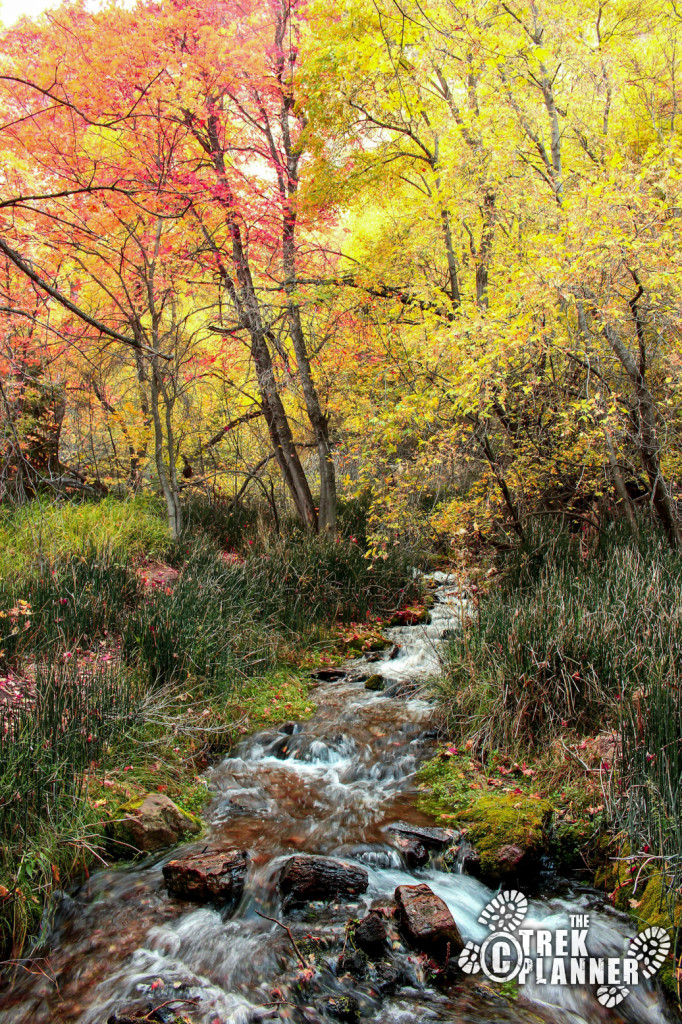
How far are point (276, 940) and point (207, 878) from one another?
45 cm

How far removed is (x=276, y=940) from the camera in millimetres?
2670

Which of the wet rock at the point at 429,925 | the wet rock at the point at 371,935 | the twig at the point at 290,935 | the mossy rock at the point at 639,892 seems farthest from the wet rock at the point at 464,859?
the twig at the point at 290,935

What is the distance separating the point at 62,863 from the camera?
2.93m

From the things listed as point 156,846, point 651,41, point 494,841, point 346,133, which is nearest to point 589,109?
point 651,41

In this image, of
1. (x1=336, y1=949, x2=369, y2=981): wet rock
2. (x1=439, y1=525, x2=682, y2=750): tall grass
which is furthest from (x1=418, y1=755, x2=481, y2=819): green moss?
(x1=336, y1=949, x2=369, y2=981): wet rock

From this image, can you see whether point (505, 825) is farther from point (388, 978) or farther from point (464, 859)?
point (388, 978)

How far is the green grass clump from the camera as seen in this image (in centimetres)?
598

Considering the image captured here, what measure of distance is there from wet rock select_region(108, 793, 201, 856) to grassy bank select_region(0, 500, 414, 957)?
80 millimetres

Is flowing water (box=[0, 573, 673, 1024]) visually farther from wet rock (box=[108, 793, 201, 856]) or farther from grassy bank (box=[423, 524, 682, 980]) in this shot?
grassy bank (box=[423, 524, 682, 980])

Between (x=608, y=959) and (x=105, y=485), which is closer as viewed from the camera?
(x=608, y=959)

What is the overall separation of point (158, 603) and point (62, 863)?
7.13ft

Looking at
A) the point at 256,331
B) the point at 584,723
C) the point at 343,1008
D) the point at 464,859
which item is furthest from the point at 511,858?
the point at 256,331

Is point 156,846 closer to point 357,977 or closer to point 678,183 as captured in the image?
point 357,977

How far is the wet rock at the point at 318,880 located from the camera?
289 centimetres
